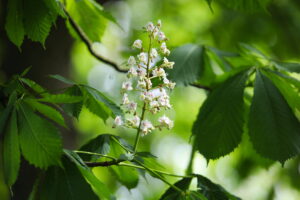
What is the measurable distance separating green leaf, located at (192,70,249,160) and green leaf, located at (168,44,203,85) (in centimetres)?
23

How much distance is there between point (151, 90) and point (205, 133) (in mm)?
271

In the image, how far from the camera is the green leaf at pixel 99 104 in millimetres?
1444

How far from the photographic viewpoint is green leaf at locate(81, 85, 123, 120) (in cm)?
144

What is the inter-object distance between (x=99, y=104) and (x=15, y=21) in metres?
0.40

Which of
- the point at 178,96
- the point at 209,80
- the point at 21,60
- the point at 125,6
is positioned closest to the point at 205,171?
the point at 178,96

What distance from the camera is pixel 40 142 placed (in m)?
1.12

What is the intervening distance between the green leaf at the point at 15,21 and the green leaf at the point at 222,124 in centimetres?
A: 70

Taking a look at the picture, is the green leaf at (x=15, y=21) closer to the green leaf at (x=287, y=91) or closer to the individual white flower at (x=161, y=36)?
the individual white flower at (x=161, y=36)

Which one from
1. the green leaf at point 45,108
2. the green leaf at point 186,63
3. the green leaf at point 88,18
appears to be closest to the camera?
the green leaf at point 45,108

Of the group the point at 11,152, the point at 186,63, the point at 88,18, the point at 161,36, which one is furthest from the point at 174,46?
the point at 11,152

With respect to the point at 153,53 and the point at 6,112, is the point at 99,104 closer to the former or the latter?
the point at 153,53

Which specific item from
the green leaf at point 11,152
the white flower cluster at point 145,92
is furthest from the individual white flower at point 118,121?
the green leaf at point 11,152

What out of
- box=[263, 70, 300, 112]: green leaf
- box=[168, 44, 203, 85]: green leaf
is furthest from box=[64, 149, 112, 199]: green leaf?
box=[263, 70, 300, 112]: green leaf

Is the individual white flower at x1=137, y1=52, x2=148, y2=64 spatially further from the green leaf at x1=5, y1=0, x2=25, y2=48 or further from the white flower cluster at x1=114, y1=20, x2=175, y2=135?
the green leaf at x1=5, y1=0, x2=25, y2=48
